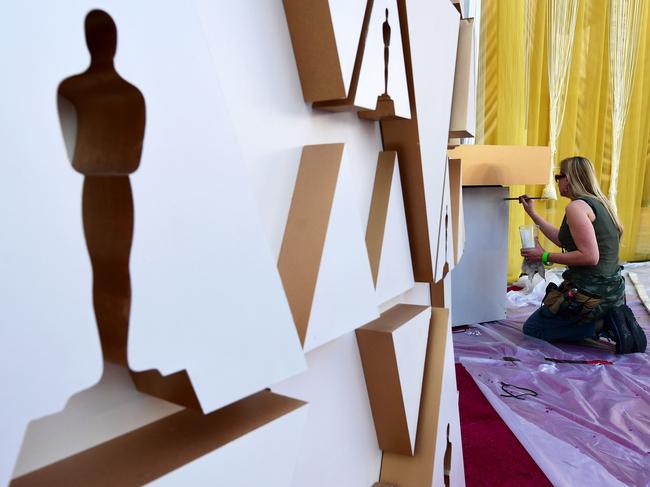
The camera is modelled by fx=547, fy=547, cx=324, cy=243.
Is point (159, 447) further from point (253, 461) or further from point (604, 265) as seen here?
point (604, 265)

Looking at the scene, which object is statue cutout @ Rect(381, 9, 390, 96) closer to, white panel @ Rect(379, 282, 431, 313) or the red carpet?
white panel @ Rect(379, 282, 431, 313)

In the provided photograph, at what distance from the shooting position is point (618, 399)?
139cm

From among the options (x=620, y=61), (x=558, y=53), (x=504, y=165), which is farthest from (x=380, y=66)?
(x=620, y=61)

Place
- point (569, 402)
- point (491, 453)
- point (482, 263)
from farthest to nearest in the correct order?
point (482, 263)
point (569, 402)
point (491, 453)

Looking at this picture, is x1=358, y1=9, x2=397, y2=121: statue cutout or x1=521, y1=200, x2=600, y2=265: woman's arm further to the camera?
x1=521, y1=200, x2=600, y2=265: woman's arm

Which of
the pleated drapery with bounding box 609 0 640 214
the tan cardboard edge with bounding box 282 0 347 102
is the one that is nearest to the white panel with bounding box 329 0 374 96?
the tan cardboard edge with bounding box 282 0 347 102

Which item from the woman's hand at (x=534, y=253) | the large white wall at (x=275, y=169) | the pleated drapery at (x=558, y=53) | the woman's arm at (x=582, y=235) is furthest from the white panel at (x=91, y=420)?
the pleated drapery at (x=558, y=53)

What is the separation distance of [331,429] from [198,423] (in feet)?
0.44

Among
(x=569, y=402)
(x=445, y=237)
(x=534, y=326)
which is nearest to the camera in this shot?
(x=445, y=237)

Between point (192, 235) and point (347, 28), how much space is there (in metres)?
0.16

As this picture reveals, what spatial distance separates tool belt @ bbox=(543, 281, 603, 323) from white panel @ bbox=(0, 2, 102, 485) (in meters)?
1.96

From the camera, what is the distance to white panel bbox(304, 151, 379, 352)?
11.3 inches

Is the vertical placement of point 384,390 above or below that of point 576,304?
above

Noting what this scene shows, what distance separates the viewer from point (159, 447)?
218mm
